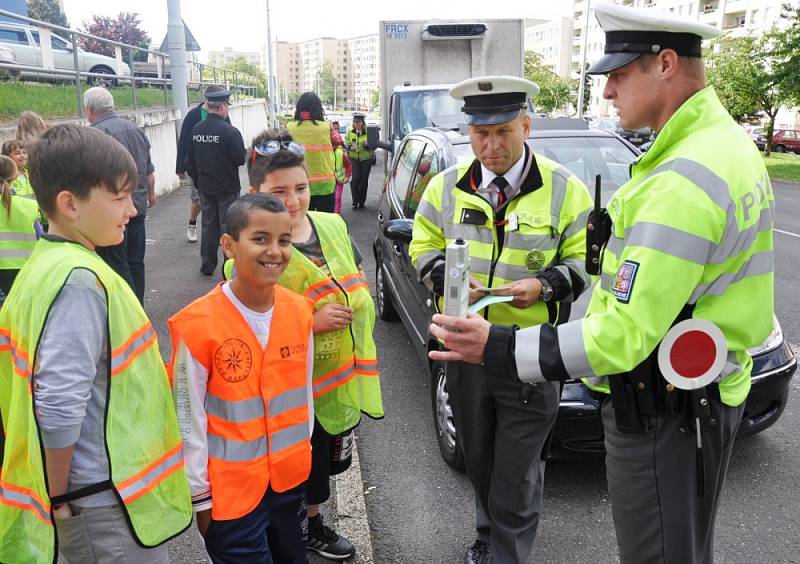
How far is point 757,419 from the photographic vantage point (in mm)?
3428

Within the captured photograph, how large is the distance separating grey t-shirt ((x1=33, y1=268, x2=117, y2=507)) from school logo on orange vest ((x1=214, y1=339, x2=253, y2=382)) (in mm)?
376

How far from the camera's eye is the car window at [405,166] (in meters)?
5.05

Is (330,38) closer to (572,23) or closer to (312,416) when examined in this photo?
Answer: (572,23)

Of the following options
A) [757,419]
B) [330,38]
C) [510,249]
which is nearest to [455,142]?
[510,249]

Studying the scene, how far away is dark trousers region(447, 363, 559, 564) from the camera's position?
261cm

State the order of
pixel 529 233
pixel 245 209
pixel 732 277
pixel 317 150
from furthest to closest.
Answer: pixel 317 150
pixel 529 233
pixel 245 209
pixel 732 277

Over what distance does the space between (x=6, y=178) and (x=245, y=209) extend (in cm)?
273

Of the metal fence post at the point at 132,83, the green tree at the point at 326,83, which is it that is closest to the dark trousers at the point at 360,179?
the metal fence post at the point at 132,83

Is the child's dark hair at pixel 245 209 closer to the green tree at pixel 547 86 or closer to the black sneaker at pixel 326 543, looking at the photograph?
the black sneaker at pixel 326 543

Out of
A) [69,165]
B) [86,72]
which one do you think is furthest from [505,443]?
[86,72]

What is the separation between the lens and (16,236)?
3998 mm

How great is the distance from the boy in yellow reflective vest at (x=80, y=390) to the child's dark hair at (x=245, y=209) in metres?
0.39

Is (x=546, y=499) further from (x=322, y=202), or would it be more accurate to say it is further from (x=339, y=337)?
(x=322, y=202)

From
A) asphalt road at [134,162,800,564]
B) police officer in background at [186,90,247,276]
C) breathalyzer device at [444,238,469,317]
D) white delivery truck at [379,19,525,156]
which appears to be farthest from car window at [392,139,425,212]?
white delivery truck at [379,19,525,156]
